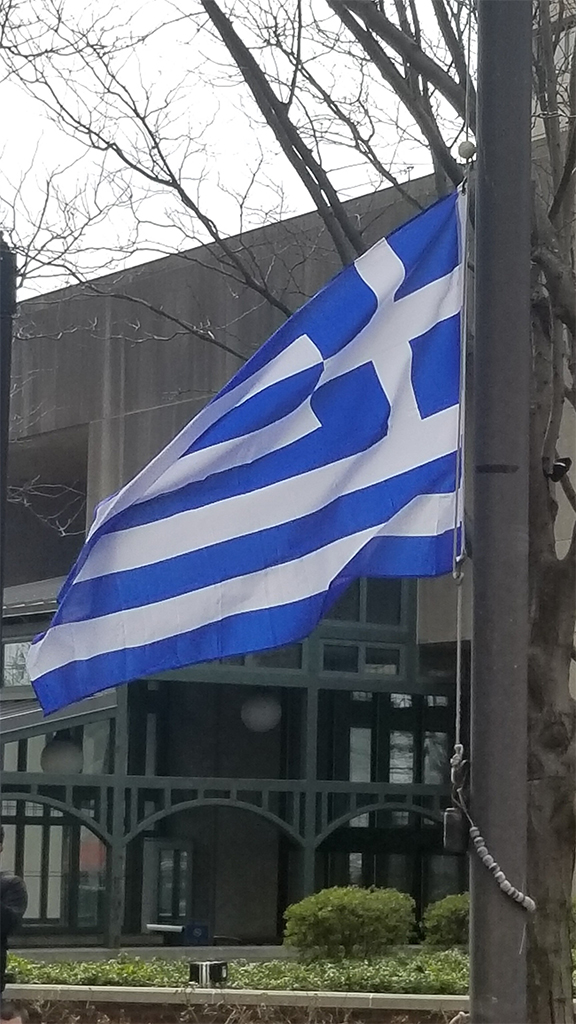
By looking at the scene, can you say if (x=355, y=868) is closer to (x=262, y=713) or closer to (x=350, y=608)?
(x=262, y=713)

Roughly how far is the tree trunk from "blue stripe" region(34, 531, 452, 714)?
365 cm

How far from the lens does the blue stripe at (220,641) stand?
511 cm

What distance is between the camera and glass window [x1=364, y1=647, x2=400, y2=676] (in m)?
23.1

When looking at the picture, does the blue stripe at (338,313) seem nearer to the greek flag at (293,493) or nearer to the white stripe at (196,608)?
the greek flag at (293,493)

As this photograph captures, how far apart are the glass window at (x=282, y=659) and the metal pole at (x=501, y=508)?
59.5 feet

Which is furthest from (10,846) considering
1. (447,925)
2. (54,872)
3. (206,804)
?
(447,925)

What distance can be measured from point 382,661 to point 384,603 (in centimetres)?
90

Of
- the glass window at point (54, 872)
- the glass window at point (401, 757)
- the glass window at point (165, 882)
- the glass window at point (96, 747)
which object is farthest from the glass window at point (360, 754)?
the glass window at point (54, 872)

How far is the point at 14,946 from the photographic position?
1998cm

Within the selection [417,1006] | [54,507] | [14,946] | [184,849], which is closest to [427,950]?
[417,1006]

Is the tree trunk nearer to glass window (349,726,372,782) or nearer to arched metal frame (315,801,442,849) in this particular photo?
arched metal frame (315,801,442,849)

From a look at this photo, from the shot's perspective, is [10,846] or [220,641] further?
[10,846]

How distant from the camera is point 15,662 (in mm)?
24344

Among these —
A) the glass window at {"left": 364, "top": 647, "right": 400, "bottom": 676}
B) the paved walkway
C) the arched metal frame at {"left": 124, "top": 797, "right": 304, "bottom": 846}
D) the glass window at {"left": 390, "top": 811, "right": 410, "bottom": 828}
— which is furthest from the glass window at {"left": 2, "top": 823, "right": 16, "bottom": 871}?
the paved walkway
